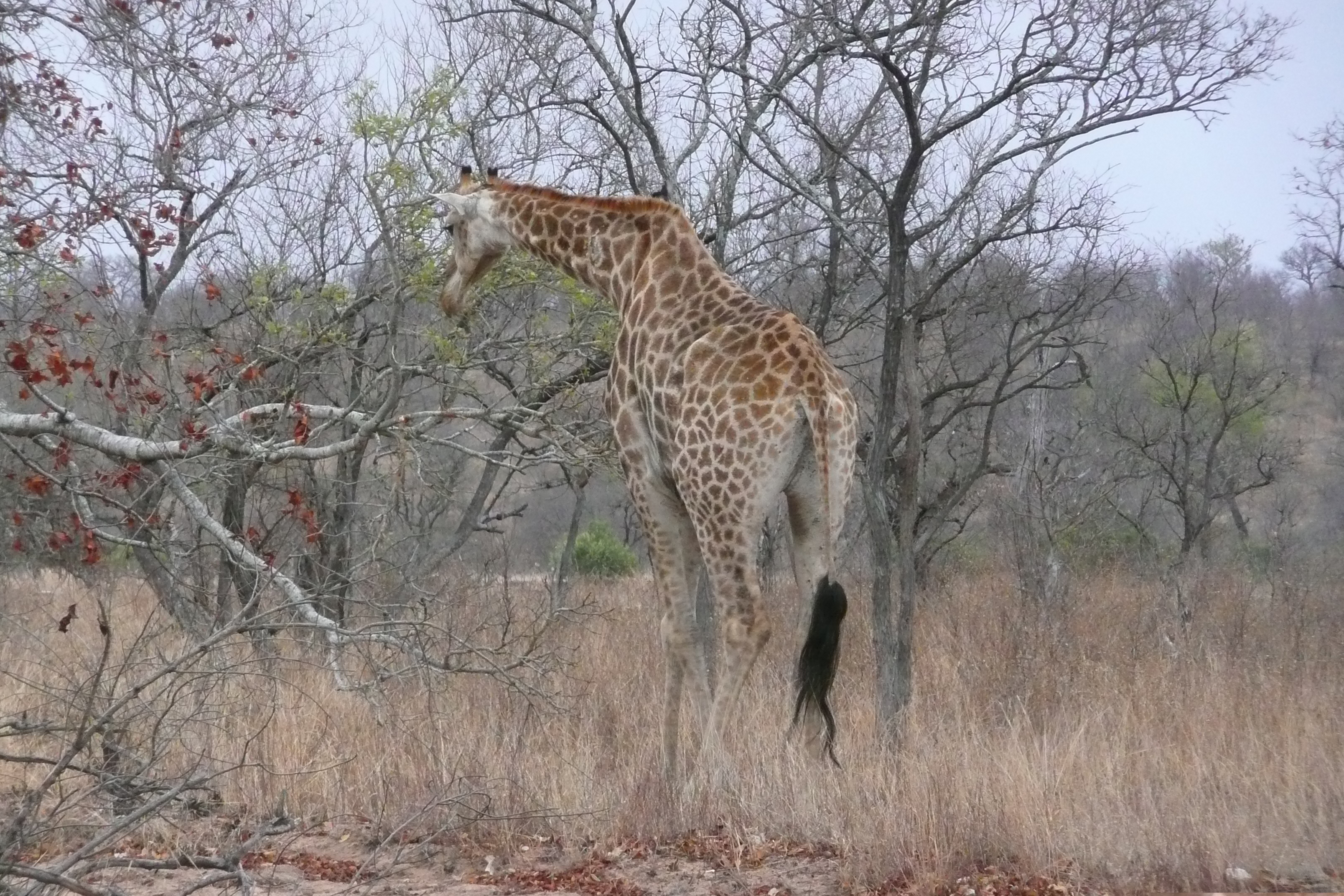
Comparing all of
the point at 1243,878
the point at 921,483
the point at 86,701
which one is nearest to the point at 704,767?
the point at 1243,878

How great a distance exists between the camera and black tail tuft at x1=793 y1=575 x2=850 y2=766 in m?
5.84

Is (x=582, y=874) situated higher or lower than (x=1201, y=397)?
lower

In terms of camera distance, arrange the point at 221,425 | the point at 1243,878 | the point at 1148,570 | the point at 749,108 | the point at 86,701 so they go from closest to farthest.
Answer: the point at 86,701 → the point at 1243,878 → the point at 221,425 → the point at 749,108 → the point at 1148,570

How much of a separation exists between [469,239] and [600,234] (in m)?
0.87

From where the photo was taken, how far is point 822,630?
5844mm

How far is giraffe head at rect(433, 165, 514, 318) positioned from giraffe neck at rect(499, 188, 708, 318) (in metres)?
0.09

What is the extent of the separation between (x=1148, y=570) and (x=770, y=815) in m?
9.91

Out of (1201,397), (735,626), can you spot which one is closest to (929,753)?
(735,626)

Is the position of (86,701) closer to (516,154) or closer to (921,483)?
(516,154)

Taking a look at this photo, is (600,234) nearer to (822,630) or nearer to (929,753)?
(822,630)

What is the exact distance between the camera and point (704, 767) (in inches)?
231

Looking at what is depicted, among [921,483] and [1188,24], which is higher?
[1188,24]

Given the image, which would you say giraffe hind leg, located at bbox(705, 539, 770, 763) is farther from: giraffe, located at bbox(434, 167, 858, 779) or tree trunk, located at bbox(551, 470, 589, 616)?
tree trunk, located at bbox(551, 470, 589, 616)

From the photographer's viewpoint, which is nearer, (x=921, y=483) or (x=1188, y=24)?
(x=1188, y=24)
